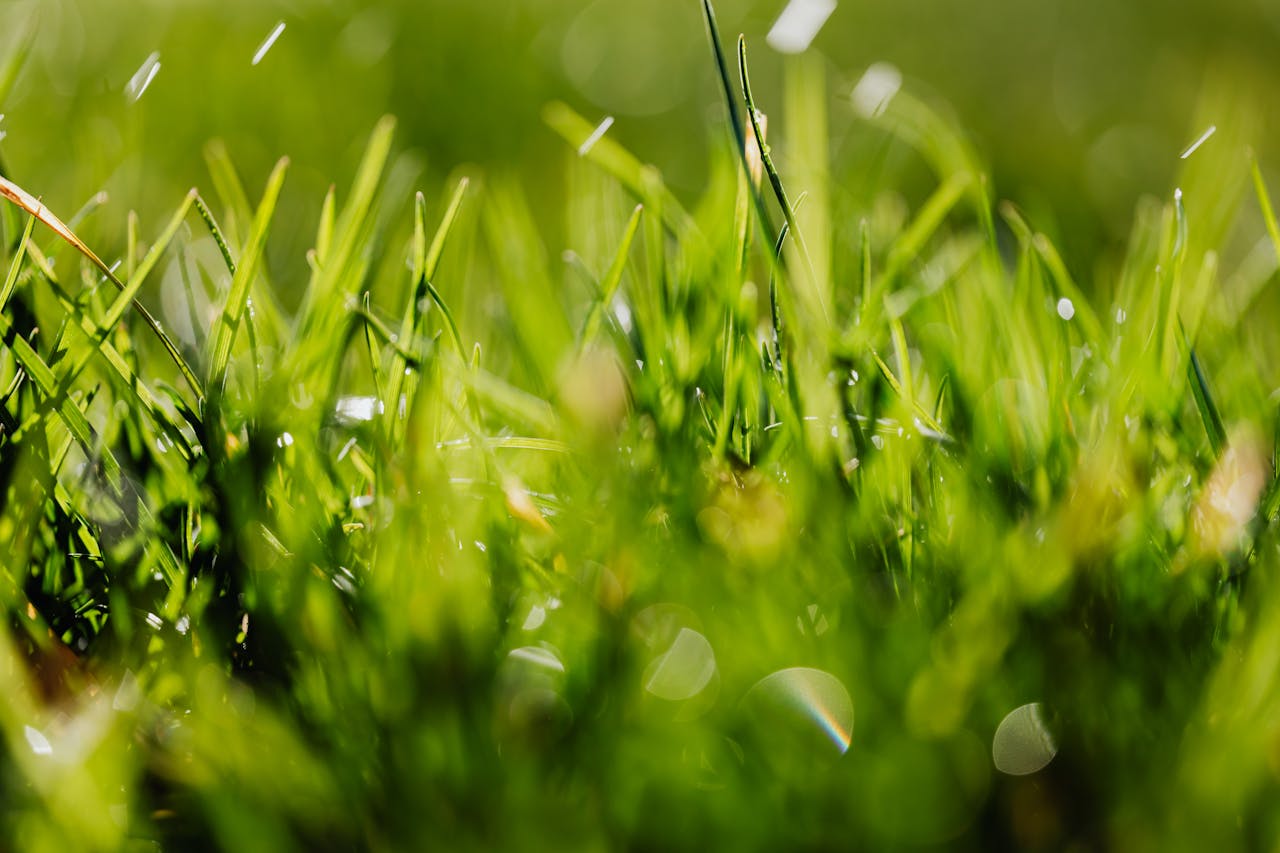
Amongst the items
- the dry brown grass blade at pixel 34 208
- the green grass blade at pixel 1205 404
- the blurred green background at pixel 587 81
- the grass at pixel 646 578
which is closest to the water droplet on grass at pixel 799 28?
the grass at pixel 646 578

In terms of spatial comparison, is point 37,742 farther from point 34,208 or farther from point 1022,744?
point 1022,744

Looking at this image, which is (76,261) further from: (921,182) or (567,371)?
(921,182)

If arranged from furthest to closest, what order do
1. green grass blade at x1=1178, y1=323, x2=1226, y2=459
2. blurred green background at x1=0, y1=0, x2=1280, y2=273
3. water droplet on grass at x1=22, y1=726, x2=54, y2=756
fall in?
blurred green background at x1=0, y1=0, x2=1280, y2=273 → green grass blade at x1=1178, y1=323, x2=1226, y2=459 → water droplet on grass at x1=22, y1=726, x2=54, y2=756

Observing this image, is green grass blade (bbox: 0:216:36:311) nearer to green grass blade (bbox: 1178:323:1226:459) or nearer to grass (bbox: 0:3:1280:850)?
grass (bbox: 0:3:1280:850)

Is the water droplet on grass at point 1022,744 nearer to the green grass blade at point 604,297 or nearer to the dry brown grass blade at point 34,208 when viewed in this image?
the green grass blade at point 604,297

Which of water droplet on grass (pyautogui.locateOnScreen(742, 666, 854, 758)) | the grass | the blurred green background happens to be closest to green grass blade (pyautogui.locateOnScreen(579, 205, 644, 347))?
the grass

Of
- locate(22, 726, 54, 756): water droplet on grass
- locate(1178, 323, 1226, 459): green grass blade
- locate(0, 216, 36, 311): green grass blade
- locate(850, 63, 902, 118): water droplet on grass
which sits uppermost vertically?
locate(850, 63, 902, 118): water droplet on grass
